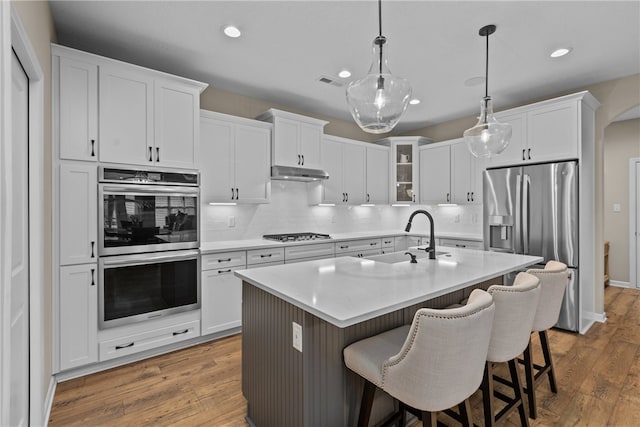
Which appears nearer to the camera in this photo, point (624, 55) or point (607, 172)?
point (624, 55)

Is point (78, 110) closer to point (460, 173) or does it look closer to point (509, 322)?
point (509, 322)

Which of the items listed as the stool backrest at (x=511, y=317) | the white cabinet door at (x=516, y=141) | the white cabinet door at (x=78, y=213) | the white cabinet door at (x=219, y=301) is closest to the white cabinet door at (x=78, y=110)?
the white cabinet door at (x=78, y=213)

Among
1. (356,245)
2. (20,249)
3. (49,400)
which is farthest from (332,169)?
→ (49,400)

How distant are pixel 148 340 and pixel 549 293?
10.3 feet

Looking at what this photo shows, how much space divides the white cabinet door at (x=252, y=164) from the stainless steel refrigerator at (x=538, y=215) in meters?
2.79

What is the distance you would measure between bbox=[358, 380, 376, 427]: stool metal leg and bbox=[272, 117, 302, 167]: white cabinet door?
289 centimetres

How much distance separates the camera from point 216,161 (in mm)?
3500

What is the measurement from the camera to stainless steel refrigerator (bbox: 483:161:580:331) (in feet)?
11.1

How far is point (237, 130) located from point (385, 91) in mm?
2306

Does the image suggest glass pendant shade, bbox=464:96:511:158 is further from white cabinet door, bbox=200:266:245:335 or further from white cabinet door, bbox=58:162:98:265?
white cabinet door, bbox=58:162:98:265

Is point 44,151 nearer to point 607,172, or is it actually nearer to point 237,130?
point 237,130

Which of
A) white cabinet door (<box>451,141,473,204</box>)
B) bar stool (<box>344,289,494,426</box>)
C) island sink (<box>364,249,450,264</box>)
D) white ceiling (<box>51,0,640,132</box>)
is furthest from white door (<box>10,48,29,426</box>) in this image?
white cabinet door (<box>451,141,473,204</box>)

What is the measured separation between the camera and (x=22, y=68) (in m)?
1.73

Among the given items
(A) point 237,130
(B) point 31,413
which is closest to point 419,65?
(A) point 237,130
